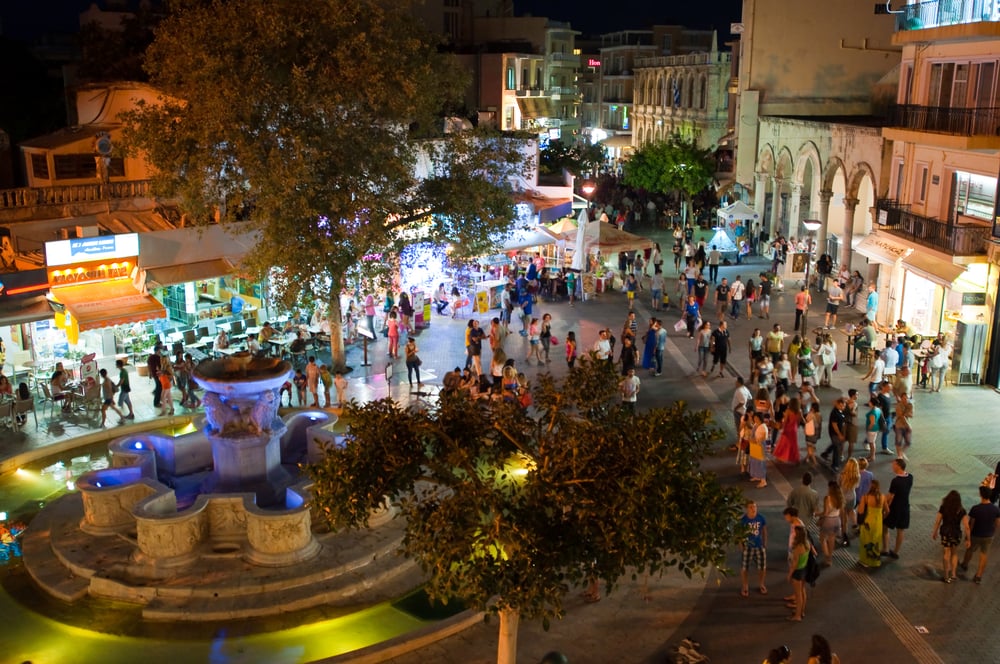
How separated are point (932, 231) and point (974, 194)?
1237 mm

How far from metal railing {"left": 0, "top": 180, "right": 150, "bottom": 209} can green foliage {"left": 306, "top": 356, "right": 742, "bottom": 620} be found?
692 inches

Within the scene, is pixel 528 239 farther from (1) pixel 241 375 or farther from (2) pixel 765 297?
(1) pixel 241 375

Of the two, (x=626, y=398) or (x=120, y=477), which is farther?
(x=626, y=398)

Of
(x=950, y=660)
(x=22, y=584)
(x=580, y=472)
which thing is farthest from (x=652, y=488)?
(x=22, y=584)

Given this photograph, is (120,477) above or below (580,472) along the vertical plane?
below

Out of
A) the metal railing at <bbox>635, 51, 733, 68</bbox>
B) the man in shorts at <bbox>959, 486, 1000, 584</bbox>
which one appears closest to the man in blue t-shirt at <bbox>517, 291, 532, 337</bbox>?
the man in shorts at <bbox>959, 486, 1000, 584</bbox>

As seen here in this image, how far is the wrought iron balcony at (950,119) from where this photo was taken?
68.8ft

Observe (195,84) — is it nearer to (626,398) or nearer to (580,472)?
(626,398)

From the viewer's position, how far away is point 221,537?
13.3 meters

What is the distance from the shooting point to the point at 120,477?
1437cm

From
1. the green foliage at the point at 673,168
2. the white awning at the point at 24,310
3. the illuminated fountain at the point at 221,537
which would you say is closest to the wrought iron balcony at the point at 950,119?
the illuminated fountain at the point at 221,537

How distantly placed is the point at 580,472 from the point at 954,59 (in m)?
19.9

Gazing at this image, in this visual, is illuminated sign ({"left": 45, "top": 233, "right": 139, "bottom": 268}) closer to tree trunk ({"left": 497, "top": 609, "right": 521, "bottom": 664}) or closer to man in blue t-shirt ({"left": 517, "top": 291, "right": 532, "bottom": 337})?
man in blue t-shirt ({"left": 517, "top": 291, "right": 532, "bottom": 337})

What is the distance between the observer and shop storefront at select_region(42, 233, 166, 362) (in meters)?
20.7
